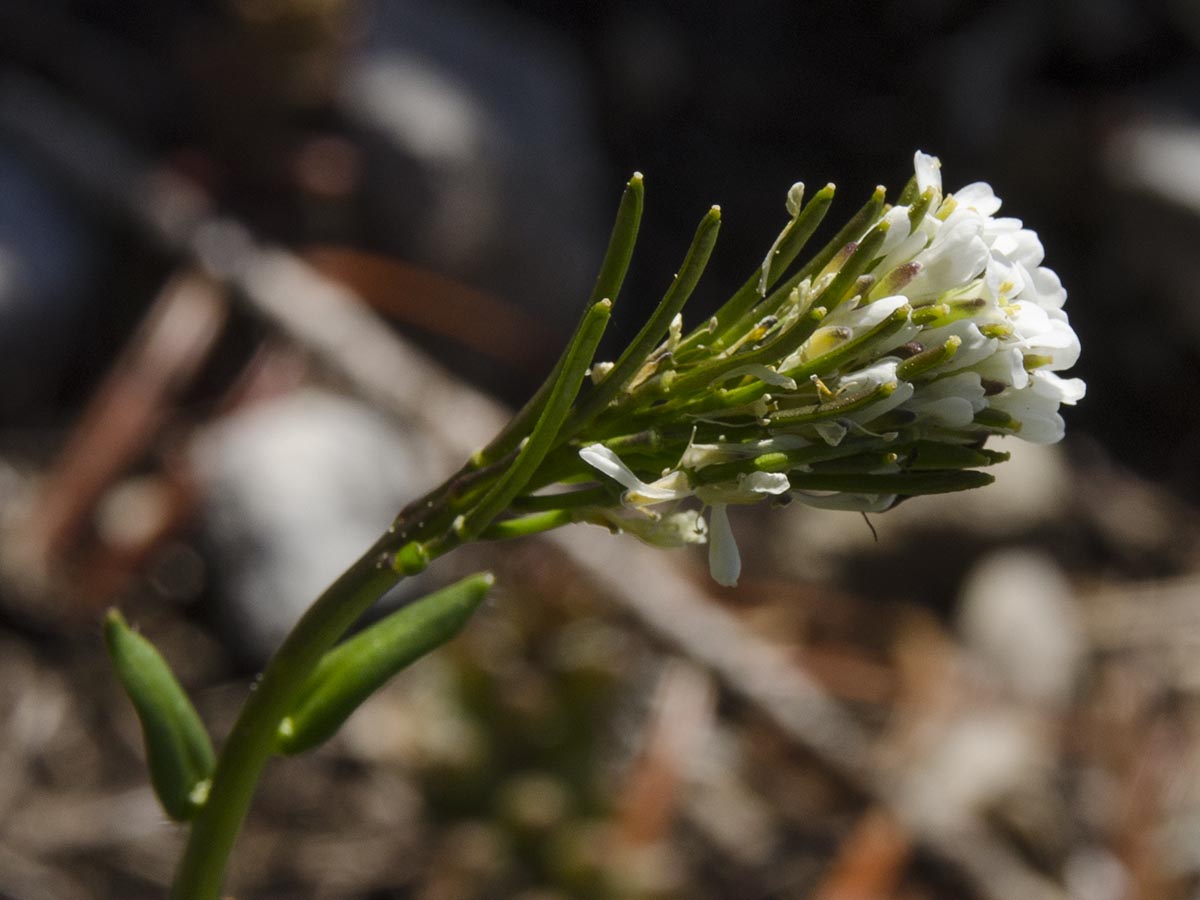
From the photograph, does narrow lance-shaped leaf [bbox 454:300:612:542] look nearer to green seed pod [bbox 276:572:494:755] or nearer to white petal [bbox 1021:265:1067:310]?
green seed pod [bbox 276:572:494:755]

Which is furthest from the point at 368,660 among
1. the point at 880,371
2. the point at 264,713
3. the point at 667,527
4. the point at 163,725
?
the point at 880,371

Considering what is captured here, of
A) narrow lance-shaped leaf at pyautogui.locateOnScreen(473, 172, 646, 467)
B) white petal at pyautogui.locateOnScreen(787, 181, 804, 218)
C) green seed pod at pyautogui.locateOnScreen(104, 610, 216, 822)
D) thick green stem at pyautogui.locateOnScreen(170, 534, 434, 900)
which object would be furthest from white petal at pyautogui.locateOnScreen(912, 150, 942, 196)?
green seed pod at pyautogui.locateOnScreen(104, 610, 216, 822)

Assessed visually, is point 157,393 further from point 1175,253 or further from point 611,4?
point 1175,253

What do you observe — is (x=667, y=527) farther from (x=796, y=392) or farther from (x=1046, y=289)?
(x=1046, y=289)

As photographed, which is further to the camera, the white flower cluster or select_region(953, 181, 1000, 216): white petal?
select_region(953, 181, 1000, 216): white petal

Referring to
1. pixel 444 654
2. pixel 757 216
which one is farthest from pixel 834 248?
pixel 757 216

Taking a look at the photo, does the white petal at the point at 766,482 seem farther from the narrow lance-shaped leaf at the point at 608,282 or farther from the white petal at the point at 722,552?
the narrow lance-shaped leaf at the point at 608,282
